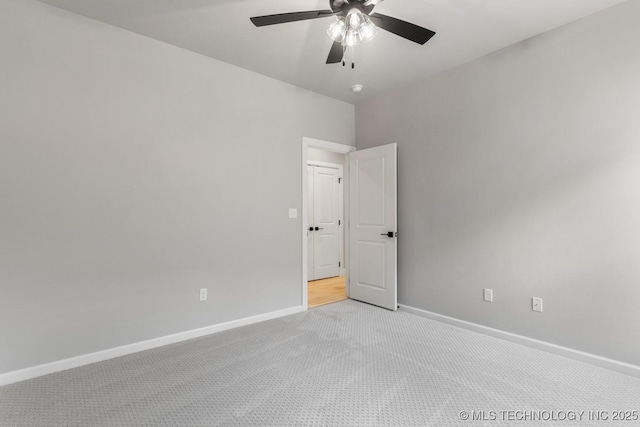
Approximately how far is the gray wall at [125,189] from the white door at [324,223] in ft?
6.45

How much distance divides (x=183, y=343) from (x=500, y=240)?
3.10 meters

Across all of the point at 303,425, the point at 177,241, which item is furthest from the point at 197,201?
the point at 303,425

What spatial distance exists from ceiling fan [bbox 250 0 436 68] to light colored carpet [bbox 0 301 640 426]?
7.33ft

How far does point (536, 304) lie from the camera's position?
8.68 feet

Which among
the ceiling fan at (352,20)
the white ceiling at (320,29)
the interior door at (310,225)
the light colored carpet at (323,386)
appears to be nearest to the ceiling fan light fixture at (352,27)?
the ceiling fan at (352,20)

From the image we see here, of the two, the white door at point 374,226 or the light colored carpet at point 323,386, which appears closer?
the light colored carpet at point 323,386

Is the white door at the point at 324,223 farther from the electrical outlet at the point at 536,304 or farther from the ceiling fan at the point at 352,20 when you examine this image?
the ceiling fan at the point at 352,20

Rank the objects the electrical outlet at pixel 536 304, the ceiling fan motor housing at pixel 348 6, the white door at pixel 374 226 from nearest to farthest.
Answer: the ceiling fan motor housing at pixel 348 6 → the electrical outlet at pixel 536 304 → the white door at pixel 374 226

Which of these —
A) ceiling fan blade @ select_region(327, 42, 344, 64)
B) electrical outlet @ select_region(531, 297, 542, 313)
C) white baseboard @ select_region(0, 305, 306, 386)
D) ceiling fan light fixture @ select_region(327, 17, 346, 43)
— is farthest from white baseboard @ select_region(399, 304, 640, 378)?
ceiling fan light fixture @ select_region(327, 17, 346, 43)

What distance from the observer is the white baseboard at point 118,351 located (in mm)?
2123

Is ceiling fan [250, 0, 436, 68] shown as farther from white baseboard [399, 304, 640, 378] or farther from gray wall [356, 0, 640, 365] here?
white baseboard [399, 304, 640, 378]

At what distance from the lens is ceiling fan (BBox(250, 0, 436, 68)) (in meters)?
1.75

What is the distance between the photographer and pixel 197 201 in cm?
292

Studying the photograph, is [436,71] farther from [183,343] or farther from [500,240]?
[183,343]
